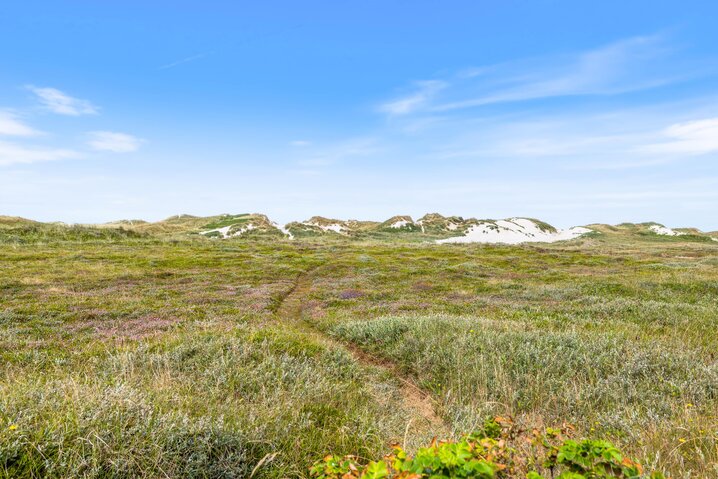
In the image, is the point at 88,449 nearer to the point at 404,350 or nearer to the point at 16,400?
the point at 16,400

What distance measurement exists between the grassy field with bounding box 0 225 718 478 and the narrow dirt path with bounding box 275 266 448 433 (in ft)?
0.27

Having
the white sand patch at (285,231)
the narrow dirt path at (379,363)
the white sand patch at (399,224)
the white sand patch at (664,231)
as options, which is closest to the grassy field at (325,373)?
the narrow dirt path at (379,363)

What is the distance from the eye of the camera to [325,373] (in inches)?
350

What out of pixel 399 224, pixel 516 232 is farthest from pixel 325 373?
pixel 516 232

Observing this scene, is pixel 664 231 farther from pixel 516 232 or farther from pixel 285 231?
pixel 285 231

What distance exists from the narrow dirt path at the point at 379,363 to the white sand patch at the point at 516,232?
8406 cm

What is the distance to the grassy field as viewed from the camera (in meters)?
4.50

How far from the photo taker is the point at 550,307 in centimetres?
1828

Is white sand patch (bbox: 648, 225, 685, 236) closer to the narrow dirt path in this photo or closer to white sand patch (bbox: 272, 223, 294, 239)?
white sand patch (bbox: 272, 223, 294, 239)

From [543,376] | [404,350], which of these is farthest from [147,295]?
[543,376]

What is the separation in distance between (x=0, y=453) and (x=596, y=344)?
12512 millimetres

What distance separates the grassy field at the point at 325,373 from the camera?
4.50 meters

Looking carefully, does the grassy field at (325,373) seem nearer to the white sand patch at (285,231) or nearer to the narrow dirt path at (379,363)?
the narrow dirt path at (379,363)

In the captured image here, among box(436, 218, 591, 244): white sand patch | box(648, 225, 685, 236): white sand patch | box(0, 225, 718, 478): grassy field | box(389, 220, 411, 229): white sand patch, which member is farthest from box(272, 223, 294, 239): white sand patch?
box(648, 225, 685, 236): white sand patch
